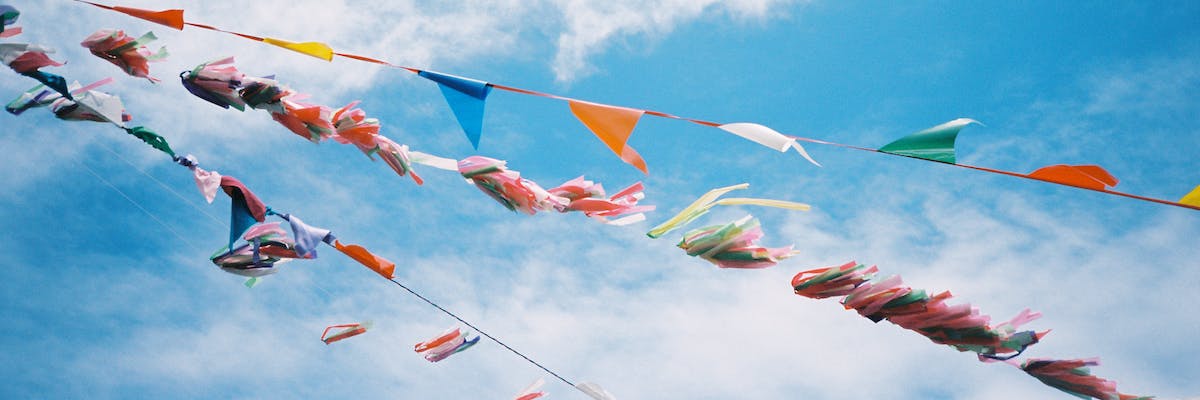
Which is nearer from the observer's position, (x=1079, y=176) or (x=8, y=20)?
(x=1079, y=176)

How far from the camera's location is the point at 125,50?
2822mm

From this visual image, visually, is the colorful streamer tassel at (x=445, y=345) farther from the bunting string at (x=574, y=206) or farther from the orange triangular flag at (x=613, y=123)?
the orange triangular flag at (x=613, y=123)

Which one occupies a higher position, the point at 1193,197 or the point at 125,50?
the point at 1193,197

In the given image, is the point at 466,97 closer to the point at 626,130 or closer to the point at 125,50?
the point at 626,130

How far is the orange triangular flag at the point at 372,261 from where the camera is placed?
3130mm

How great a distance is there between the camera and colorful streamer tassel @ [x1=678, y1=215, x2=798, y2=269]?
9.09 feet

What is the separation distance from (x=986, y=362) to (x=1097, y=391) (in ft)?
1.21

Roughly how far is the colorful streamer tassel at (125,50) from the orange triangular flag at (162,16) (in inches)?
6.5

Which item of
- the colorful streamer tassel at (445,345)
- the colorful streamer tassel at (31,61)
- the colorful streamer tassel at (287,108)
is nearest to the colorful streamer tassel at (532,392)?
the colorful streamer tassel at (445,345)

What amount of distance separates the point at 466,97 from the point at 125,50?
120 centimetres

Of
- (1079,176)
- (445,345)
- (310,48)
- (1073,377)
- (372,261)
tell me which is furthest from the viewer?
(445,345)


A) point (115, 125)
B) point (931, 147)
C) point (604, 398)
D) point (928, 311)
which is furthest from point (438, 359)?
point (931, 147)

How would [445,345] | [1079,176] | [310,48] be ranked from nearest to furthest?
[1079,176]
[310,48]
[445,345]

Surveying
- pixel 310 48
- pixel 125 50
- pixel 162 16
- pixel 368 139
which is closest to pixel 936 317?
pixel 368 139
